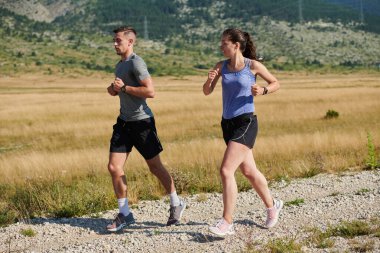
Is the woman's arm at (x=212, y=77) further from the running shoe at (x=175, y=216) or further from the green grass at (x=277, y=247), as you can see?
the green grass at (x=277, y=247)

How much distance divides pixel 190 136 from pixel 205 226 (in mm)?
18559

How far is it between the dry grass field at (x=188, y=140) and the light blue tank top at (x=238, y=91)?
132 inches

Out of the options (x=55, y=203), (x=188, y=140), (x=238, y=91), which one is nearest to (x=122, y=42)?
(x=238, y=91)

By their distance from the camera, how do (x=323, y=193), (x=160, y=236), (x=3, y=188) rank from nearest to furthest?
(x=160, y=236), (x=323, y=193), (x=3, y=188)

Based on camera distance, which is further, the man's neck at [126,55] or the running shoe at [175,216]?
the running shoe at [175,216]

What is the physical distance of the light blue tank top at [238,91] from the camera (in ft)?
23.6

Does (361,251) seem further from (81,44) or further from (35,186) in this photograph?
(81,44)

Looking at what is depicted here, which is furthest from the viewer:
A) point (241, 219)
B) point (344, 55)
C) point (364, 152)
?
point (344, 55)

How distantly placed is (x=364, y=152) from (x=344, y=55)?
184 m

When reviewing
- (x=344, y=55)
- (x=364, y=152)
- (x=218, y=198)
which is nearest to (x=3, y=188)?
(x=218, y=198)

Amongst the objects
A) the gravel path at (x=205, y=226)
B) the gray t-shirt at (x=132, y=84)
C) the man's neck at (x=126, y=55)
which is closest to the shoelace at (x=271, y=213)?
the gravel path at (x=205, y=226)

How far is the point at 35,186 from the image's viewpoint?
11.0m

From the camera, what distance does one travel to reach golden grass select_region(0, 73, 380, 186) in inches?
570

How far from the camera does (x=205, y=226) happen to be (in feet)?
25.6
